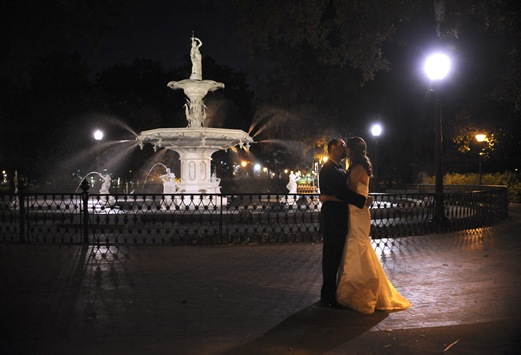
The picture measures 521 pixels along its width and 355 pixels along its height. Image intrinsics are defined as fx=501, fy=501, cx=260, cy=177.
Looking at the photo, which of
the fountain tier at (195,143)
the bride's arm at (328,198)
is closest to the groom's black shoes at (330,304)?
the bride's arm at (328,198)

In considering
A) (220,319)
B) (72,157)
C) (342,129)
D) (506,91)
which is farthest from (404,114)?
(220,319)

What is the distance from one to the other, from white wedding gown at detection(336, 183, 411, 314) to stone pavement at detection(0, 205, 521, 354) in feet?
0.48

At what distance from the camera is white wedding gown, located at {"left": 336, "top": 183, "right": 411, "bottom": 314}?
19.0 feet

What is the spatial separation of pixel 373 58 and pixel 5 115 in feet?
93.2

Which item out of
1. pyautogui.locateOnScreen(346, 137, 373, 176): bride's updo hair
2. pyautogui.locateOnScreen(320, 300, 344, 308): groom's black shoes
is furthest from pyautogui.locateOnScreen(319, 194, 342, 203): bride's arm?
pyautogui.locateOnScreen(320, 300, 344, 308): groom's black shoes

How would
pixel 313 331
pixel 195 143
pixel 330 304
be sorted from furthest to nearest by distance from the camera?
pixel 195 143 < pixel 330 304 < pixel 313 331

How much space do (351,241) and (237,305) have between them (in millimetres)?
1587

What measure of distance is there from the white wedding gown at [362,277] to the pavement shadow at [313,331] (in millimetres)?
129

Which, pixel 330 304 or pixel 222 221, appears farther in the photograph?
pixel 222 221

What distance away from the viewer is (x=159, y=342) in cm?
482

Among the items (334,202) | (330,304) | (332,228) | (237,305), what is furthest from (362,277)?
(237,305)

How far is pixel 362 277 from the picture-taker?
19.0 ft

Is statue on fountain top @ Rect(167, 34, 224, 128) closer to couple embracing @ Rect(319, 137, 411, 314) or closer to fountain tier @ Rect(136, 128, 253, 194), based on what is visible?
fountain tier @ Rect(136, 128, 253, 194)

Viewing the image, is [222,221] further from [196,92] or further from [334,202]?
[334,202]
